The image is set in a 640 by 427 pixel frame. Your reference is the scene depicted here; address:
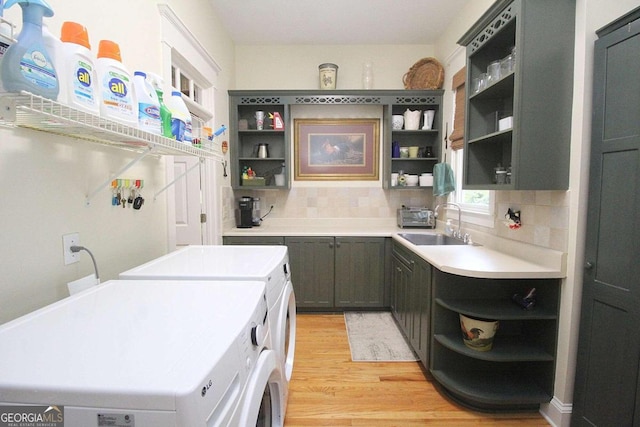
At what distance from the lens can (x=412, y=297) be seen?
2352mm

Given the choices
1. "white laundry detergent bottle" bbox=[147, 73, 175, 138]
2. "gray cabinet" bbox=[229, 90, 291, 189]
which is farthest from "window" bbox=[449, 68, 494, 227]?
"white laundry detergent bottle" bbox=[147, 73, 175, 138]

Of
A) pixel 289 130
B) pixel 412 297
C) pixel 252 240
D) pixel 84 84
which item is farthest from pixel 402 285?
pixel 84 84

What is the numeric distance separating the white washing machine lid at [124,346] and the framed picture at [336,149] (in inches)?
105

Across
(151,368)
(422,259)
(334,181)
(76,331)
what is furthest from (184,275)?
(334,181)

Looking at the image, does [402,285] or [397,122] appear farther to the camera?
[397,122]

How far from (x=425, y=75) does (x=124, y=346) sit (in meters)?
3.59

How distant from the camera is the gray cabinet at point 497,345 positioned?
1713 mm

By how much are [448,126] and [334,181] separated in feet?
4.45

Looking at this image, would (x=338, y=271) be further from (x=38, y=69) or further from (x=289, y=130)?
(x=38, y=69)

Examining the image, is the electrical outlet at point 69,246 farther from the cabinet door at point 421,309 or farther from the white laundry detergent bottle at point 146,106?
the cabinet door at point 421,309

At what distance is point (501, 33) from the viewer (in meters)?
1.84

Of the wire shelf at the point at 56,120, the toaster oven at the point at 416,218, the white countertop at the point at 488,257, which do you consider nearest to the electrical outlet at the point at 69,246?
the wire shelf at the point at 56,120

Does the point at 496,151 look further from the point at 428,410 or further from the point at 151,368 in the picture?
the point at 151,368

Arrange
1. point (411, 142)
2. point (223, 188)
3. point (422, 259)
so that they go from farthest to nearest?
point (411, 142), point (223, 188), point (422, 259)
